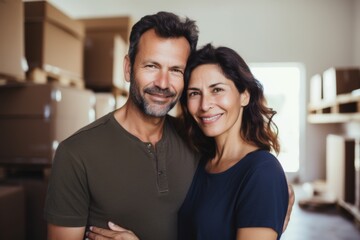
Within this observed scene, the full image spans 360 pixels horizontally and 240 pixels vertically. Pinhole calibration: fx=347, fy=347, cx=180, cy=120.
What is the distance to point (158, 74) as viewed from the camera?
5.62ft

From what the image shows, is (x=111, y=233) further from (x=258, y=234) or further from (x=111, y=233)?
(x=258, y=234)

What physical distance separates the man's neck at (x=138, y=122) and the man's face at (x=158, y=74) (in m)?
0.05

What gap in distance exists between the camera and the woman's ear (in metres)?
1.68

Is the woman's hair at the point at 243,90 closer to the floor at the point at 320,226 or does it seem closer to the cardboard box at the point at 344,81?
the floor at the point at 320,226

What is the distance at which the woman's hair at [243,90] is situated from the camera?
1594 mm

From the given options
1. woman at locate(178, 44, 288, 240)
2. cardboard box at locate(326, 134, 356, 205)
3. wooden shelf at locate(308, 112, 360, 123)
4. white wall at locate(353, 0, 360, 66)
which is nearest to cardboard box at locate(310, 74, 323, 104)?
wooden shelf at locate(308, 112, 360, 123)

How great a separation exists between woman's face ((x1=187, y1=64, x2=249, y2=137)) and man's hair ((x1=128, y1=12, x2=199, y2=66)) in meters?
0.22

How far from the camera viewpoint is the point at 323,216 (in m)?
4.85

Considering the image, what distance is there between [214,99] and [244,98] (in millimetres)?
181

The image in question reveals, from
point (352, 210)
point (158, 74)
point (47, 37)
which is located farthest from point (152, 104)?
point (352, 210)

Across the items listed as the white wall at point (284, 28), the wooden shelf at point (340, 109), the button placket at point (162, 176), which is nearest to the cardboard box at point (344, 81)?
the wooden shelf at point (340, 109)

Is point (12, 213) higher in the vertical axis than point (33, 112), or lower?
lower

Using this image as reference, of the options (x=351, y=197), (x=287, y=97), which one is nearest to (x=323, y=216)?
(x=351, y=197)

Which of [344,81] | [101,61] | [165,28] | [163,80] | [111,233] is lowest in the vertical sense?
[111,233]
